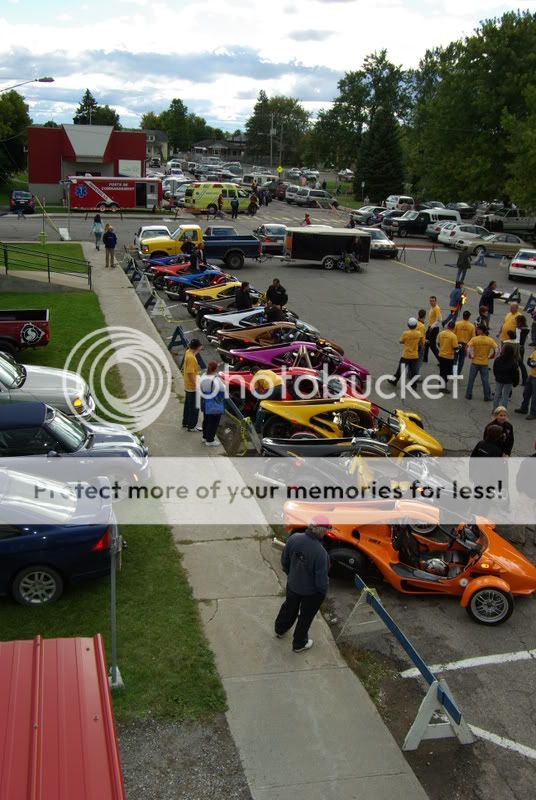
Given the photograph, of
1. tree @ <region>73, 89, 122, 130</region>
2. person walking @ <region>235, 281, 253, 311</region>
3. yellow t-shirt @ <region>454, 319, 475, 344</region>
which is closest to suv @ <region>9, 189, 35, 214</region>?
person walking @ <region>235, 281, 253, 311</region>

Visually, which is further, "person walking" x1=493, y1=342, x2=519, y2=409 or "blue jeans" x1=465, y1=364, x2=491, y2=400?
"blue jeans" x1=465, y1=364, x2=491, y2=400

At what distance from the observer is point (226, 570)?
855 centimetres

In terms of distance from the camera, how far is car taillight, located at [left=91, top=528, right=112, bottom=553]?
7.57 metres

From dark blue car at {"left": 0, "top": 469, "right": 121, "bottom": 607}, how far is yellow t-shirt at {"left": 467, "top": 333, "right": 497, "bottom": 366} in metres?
9.29

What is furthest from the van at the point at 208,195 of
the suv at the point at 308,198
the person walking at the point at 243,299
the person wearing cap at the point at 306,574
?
the person wearing cap at the point at 306,574

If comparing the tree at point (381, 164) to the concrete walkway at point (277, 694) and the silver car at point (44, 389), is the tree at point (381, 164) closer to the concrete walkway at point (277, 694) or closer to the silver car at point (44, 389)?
the silver car at point (44, 389)

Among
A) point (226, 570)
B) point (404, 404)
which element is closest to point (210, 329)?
point (404, 404)

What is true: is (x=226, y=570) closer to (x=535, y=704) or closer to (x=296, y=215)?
(x=535, y=704)

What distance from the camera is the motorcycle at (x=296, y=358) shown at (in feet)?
46.5

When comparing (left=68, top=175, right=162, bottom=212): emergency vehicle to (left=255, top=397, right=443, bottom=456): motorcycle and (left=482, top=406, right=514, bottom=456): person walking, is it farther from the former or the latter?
(left=482, top=406, right=514, bottom=456): person walking

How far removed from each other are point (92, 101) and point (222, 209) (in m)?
101

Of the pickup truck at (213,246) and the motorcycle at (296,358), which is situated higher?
the pickup truck at (213,246)

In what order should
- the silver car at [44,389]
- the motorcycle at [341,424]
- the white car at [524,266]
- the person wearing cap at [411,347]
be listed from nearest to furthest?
the motorcycle at [341,424] → the silver car at [44,389] → the person wearing cap at [411,347] → the white car at [524,266]

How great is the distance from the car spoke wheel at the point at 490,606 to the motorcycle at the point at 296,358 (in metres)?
6.89
